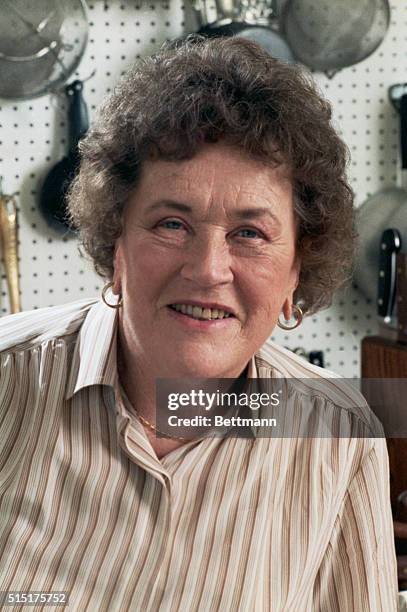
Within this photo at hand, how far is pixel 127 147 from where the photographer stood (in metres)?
0.88

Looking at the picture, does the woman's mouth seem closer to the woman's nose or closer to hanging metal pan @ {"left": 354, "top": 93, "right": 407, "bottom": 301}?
the woman's nose

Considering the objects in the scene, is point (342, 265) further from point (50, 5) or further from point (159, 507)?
point (50, 5)

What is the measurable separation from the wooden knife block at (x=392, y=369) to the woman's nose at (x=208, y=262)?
0.77 m

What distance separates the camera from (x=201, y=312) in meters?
0.83

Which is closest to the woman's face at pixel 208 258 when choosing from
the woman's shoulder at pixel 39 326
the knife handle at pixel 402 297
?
the woman's shoulder at pixel 39 326

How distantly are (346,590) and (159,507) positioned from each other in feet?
0.65

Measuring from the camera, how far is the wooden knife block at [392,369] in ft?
5.00

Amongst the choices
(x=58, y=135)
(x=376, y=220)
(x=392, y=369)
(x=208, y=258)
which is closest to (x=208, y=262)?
(x=208, y=258)

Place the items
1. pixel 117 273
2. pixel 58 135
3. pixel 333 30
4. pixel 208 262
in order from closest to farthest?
pixel 208 262 < pixel 117 273 < pixel 58 135 < pixel 333 30

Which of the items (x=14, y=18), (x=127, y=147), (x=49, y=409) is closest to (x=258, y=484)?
(x=49, y=409)

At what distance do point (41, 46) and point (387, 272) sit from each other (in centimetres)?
77

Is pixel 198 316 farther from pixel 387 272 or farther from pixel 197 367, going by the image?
pixel 387 272

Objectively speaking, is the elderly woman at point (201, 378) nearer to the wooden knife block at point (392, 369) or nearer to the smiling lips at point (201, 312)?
the smiling lips at point (201, 312)

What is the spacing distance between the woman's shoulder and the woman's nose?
203 mm
